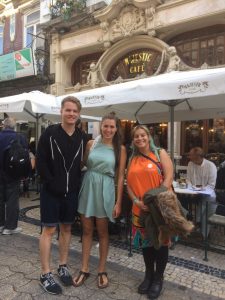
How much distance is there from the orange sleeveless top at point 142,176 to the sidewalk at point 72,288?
86 centimetres

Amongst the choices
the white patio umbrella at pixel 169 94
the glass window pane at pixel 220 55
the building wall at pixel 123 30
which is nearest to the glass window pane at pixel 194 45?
the building wall at pixel 123 30

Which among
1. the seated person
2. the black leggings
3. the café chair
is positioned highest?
the seated person

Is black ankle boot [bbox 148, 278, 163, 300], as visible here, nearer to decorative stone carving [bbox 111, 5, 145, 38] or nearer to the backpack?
the backpack

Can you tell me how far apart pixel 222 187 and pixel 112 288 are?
3083 mm

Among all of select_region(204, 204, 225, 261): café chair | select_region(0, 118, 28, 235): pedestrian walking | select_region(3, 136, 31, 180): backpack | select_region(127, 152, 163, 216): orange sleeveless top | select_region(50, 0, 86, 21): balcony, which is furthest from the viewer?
select_region(50, 0, 86, 21): balcony

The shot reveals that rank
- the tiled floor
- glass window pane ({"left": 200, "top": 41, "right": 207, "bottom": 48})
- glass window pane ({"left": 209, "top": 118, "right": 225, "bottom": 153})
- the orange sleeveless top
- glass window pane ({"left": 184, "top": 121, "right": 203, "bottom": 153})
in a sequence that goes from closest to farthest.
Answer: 1. the orange sleeveless top
2. the tiled floor
3. glass window pane ({"left": 209, "top": 118, "right": 225, "bottom": 153})
4. glass window pane ({"left": 200, "top": 41, "right": 207, "bottom": 48})
5. glass window pane ({"left": 184, "top": 121, "right": 203, "bottom": 153})

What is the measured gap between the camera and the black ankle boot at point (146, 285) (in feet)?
10.8

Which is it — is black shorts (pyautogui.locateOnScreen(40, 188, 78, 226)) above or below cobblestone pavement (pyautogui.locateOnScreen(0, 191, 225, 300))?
above

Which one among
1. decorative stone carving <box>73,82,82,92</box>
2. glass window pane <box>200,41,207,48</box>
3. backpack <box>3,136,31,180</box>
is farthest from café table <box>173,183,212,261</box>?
decorative stone carving <box>73,82,82,92</box>

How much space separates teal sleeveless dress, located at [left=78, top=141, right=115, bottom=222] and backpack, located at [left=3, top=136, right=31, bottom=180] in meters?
1.94

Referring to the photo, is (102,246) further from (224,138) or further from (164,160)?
(224,138)

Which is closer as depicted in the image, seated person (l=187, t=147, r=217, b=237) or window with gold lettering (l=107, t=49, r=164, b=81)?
seated person (l=187, t=147, r=217, b=237)

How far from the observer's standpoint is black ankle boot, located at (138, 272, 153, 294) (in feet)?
10.8

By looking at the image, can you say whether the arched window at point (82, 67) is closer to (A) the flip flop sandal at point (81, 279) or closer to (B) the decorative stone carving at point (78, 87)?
(B) the decorative stone carving at point (78, 87)
